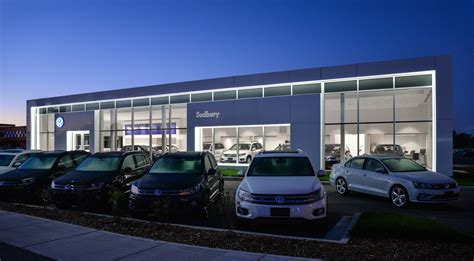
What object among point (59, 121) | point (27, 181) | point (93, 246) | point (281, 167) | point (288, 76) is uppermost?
point (288, 76)

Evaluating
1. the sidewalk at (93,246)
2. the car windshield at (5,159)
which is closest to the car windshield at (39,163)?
the car windshield at (5,159)

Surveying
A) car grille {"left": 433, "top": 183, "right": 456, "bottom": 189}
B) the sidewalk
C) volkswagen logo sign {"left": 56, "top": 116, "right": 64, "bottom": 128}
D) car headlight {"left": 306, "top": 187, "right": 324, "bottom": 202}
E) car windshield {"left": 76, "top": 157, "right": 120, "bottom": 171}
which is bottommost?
the sidewalk

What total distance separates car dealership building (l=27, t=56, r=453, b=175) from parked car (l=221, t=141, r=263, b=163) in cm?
33

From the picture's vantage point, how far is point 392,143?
1845cm

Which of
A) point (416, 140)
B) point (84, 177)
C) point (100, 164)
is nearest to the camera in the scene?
point (84, 177)

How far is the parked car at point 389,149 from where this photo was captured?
18.2m

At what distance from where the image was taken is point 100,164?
10727mm

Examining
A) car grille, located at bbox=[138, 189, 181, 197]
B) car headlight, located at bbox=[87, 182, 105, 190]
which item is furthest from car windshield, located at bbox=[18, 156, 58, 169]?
car grille, located at bbox=[138, 189, 181, 197]

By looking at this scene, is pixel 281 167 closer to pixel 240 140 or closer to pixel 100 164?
pixel 100 164

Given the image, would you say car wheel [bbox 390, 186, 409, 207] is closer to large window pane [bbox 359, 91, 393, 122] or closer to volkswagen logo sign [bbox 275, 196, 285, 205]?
volkswagen logo sign [bbox 275, 196, 285, 205]

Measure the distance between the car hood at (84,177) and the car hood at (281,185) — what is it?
430cm

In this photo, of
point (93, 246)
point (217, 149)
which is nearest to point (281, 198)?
point (93, 246)

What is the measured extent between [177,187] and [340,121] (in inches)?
550

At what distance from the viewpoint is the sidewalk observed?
17.1ft
